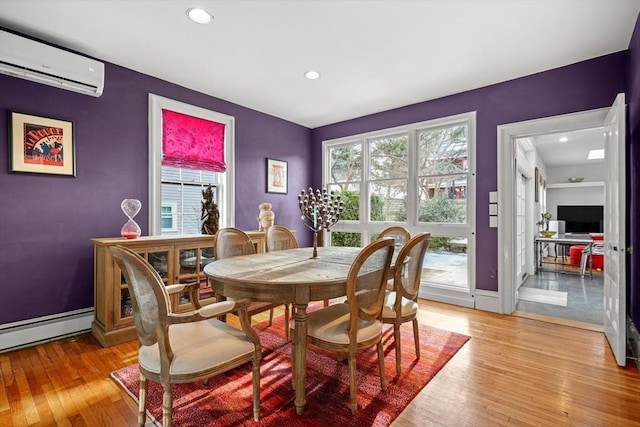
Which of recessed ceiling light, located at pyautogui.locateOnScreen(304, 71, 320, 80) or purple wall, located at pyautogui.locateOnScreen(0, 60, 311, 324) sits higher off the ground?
recessed ceiling light, located at pyautogui.locateOnScreen(304, 71, 320, 80)

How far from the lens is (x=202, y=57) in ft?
9.89

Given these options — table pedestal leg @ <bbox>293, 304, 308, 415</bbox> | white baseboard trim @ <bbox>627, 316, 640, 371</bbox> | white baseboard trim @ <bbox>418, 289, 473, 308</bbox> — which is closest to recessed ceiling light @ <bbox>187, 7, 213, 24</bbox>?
table pedestal leg @ <bbox>293, 304, 308, 415</bbox>

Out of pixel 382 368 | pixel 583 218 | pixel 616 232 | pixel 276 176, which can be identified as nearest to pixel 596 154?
pixel 583 218

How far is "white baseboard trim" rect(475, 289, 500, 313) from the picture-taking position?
11.8 ft

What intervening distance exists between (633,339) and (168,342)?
3475 millimetres

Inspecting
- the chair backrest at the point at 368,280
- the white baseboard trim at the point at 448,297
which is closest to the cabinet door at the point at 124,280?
the chair backrest at the point at 368,280

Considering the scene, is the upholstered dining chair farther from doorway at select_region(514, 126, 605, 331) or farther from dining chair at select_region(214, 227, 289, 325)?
doorway at select_region(514, 126, 605, 331)

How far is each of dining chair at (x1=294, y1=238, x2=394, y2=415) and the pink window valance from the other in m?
2.68

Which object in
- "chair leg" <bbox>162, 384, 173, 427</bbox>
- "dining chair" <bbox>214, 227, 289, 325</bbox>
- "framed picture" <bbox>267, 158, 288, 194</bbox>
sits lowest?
"chair leg" <bbox>162, 384, 173, 427</bbox>

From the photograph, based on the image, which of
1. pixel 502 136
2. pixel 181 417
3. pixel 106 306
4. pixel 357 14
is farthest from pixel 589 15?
pixel 106 306

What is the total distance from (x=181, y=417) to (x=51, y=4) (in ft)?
Result: 9.73

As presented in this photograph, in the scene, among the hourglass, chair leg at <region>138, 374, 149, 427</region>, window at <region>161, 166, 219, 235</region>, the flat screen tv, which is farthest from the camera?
the flat screen tv

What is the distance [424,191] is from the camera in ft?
14.1

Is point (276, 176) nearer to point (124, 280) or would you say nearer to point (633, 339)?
point (124, 280)
